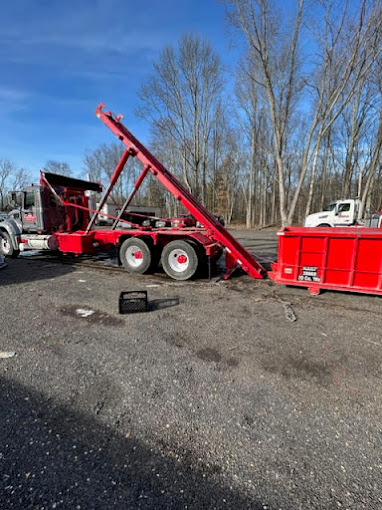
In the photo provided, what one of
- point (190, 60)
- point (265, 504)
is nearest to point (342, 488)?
point (265, 504)

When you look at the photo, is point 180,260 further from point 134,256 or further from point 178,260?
point 134,256

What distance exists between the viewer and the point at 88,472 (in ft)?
5.76

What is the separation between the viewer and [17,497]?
5.22 ft

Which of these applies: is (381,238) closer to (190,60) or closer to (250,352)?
(250,352)

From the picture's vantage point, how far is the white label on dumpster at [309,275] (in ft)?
18.0

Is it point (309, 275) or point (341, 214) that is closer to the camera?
point (309, 275)

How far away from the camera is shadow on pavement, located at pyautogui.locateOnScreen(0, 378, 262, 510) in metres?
1.58

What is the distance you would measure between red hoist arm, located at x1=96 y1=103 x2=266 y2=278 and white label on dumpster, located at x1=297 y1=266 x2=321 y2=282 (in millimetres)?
1244

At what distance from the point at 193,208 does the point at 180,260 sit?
54.9 inches

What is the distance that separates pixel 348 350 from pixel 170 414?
250cm

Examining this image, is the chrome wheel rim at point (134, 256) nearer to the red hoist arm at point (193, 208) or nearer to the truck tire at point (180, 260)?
the truck tire at point (180, 260)

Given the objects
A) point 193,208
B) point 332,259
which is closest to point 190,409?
point 332,259

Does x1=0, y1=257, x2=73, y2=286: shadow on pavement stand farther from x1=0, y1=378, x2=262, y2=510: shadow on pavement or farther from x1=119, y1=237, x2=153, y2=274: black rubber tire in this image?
x1=0, y1=378, x2=262, y2=510: shadow on pavement

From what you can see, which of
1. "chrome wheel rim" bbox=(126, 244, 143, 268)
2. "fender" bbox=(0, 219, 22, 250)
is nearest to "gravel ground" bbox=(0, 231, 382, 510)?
"chrome wheel rim" bbox=(126, 244, 143, 268)
